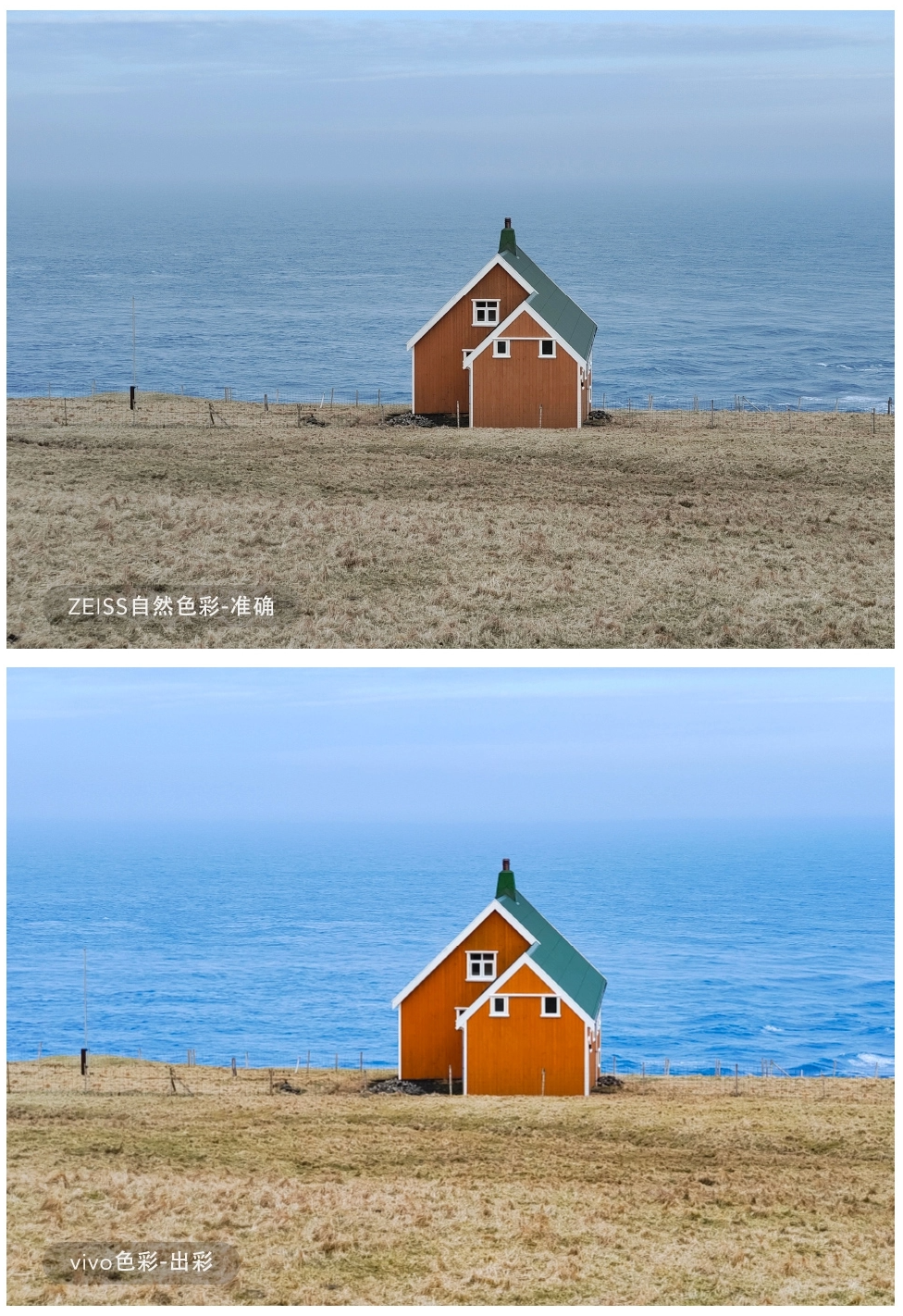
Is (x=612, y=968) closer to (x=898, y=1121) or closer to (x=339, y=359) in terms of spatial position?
(x=339, y=359)

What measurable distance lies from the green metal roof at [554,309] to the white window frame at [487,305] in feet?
4.10

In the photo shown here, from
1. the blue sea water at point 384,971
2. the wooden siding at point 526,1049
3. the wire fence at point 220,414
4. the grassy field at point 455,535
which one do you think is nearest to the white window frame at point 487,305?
the wire fence at point 220,414

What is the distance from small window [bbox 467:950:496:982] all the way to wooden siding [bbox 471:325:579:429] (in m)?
21.0

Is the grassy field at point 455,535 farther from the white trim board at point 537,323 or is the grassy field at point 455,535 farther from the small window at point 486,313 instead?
the small window at point 486,313

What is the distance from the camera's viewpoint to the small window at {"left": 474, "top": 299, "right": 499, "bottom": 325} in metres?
45.8

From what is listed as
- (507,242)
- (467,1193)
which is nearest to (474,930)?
(467,1193)

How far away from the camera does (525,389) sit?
147 ft

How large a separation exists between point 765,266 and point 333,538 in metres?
163

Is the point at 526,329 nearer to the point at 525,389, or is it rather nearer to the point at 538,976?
the point at 525,389

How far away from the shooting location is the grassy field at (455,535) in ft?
88.6

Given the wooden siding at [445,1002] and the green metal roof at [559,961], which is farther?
the wooden siding at [445,1002]

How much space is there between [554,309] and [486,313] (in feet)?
7.90

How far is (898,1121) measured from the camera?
24.5m

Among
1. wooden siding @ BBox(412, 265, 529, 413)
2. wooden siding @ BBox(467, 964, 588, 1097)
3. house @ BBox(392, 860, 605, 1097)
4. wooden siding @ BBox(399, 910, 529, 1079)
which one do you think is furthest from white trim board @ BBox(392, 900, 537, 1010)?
wooden siding @ BBox(412, 265, 529, 413)
